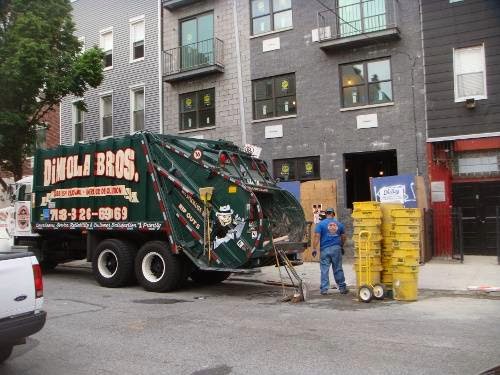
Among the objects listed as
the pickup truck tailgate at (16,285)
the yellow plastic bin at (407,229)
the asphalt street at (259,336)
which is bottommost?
the asphalt street at (259,336)

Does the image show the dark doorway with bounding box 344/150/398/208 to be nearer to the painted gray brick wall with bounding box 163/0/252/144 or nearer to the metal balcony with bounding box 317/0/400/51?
the metal balcony with bounding box 317/0/400/51

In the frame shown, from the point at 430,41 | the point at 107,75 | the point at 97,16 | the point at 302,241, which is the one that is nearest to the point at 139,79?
the point at 107,75

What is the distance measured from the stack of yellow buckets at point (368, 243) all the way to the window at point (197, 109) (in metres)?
12.0

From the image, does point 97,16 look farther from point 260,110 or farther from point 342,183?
point 342,183

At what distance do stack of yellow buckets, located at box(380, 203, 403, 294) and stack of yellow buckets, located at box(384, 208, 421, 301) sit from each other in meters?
0.18

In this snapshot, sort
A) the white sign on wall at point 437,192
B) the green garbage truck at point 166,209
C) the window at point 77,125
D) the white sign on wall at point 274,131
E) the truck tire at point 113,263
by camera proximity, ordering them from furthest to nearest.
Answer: the window at point 77,125, the white sign on wall at point 274,131, the white sign on wall at point 437,192, the truck tire at point 113,263, the green garbage truck at point 166,209

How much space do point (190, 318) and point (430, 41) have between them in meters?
12.5

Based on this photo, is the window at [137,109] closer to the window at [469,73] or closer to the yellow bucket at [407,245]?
the window at [469,73]

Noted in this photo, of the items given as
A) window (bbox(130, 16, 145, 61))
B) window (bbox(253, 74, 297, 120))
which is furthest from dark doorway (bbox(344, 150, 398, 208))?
window (bbox(130, 16, 145, 61))

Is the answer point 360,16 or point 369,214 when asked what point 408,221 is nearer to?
point 369,214

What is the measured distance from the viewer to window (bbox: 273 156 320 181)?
18656mm

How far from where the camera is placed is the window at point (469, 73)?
16078 mm

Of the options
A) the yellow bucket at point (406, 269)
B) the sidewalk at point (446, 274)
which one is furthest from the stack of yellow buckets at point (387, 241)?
the sidewalk at point (446, 274)

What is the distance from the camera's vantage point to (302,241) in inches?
441
